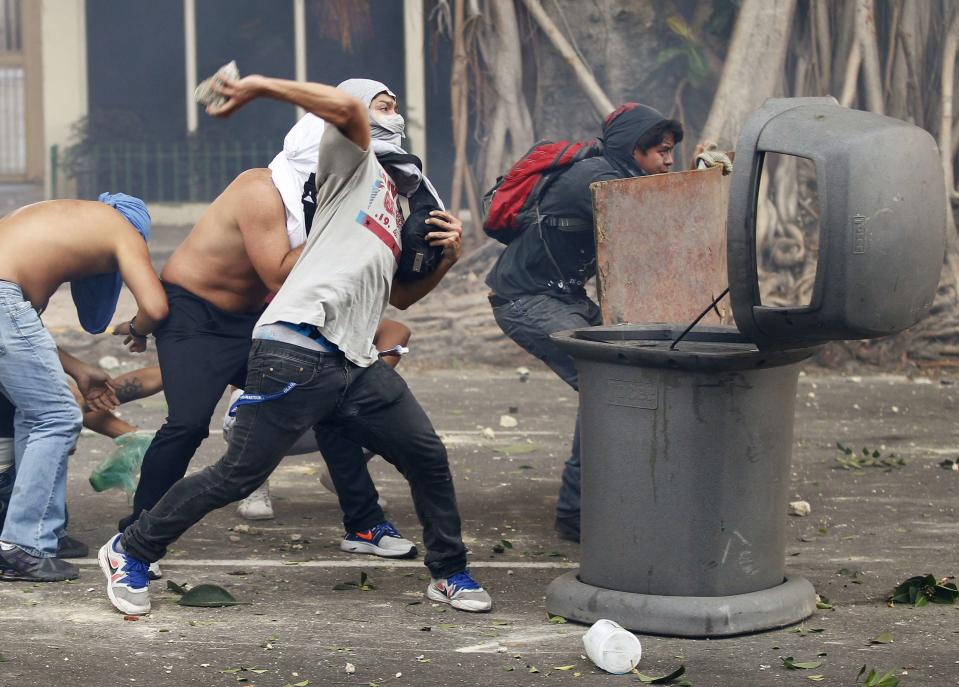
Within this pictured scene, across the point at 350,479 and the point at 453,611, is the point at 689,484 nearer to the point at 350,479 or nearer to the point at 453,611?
the point at 453,611

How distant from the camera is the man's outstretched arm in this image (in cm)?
387

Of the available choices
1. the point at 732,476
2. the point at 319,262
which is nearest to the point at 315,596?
the point at 319,262

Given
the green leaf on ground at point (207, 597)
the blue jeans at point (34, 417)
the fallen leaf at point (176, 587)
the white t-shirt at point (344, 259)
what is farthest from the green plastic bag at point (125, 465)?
the white t-shirt at point (344, 259)

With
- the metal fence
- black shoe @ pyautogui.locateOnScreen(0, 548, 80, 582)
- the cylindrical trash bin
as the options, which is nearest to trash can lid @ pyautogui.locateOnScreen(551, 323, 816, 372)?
the cylindrical trash bin

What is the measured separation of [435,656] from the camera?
4.20 m

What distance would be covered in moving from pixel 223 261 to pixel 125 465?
118 centimetres

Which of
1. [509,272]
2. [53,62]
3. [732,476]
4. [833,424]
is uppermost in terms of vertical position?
[53,62]

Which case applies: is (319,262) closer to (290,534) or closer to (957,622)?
(290,534)

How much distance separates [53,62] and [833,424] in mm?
8581

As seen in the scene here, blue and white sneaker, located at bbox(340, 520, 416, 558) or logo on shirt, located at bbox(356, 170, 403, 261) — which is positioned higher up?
logo on shirt, located at bbox(356, 170, 403, 261)

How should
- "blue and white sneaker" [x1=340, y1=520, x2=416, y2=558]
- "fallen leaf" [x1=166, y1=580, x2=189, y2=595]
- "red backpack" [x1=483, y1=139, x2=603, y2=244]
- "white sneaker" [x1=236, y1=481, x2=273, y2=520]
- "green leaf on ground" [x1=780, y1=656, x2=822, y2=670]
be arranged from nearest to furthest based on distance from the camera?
"green leaf on ground" [x1=780, y1=656, x2=822, y2=670], "fallen leaf" [x1=166, y1=580, x2=189, y2=595], "blue and white sneaker" [x1=340, y1=520, x2=416, y2=558], "red backpack" [x1=483, y1=139, x2=603, y2=244], "white sneaker" [x1=236, y1=481, x2=273, y2=520]

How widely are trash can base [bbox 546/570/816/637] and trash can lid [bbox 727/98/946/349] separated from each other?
855mm

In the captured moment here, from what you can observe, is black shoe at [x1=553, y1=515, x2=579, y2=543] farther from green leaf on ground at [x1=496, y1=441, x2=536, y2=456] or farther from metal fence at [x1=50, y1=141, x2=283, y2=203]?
metal fence at [x1=50, y1=141, x2=283, y2=203]

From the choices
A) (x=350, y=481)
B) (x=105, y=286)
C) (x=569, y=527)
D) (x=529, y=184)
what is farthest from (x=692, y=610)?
(x=105, y=286)
